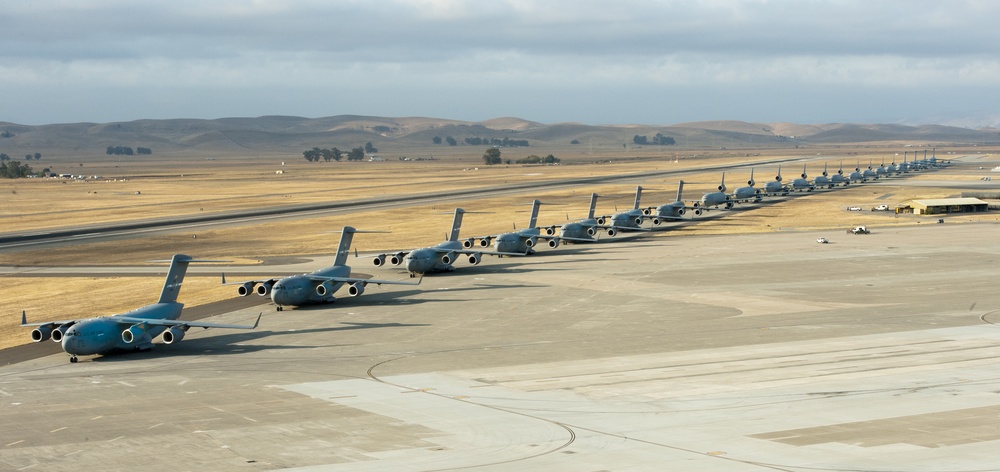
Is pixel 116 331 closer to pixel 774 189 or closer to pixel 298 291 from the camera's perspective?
pixel 298 291

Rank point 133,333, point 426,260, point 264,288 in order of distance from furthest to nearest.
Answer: point 426,260 < point 264,288 < point 133,333

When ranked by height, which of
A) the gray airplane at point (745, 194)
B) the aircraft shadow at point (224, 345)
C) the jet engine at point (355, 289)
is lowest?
the aircraft shadow at point (224, 345)

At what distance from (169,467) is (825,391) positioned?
2911 cm

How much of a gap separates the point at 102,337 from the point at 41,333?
12.5 ft

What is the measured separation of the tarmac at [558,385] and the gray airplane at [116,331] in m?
1.12

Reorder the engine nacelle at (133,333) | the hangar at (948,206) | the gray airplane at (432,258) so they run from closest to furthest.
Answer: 1. the engine nacelle at (133,333)
2. the gray airplane at (432,258)
3. the hangar at (948,206)

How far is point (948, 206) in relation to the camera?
143500 millimetres

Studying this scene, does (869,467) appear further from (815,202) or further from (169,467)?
(815,202)

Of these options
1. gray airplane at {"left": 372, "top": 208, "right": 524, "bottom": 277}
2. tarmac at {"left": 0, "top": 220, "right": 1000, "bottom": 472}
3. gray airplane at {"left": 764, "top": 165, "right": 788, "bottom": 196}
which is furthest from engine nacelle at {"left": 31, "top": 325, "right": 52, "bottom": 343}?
gray airplane at {"left": 764, "top": 165, "right": 788, "bottom": 196}

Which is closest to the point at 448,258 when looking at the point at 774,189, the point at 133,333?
the point at 133,333

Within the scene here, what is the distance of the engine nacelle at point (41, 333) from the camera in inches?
2253

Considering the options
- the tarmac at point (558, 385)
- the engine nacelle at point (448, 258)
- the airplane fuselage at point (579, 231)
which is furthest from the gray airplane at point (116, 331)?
the airplane fuselage at point (579, 231)

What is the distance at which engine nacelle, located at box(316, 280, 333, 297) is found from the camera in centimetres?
7344

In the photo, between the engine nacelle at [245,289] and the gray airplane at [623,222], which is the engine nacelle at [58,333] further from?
the gray airplane at [623,222]
